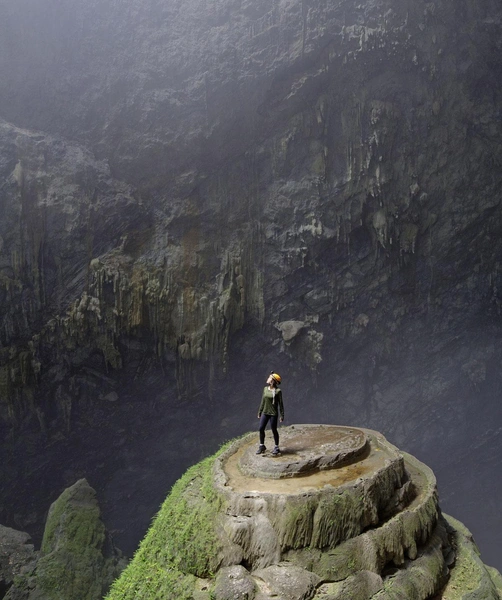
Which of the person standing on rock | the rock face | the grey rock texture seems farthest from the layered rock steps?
the grey rock texture

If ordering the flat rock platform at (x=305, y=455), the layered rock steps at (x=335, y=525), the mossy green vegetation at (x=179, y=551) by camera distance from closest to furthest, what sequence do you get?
the layered rock steps at (x=335, y=525)
the mossy green vegetation at (x=179, y=551)
the flat rock platform at (x=305, y=455)

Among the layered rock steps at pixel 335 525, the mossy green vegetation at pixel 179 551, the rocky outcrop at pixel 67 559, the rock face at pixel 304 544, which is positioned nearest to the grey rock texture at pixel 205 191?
the rocky outcrop at pixel 67 559

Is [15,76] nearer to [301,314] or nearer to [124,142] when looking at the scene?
[124,142]

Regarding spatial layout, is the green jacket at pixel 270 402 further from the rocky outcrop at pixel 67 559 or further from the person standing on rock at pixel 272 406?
the rocky outcrop at pixel 67 559

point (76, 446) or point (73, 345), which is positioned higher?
point (73, 345)

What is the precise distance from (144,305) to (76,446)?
21.4ft

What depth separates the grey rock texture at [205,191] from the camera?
61.6ft

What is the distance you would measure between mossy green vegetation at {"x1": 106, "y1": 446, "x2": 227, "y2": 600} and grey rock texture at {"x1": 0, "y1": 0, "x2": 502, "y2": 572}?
35.9 feet

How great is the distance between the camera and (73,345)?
18.9m

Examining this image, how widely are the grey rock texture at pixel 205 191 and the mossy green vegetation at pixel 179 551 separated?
10.9 m

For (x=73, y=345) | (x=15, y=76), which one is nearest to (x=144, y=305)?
(x=73, y=345)

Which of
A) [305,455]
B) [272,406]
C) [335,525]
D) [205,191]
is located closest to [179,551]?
[335,525]

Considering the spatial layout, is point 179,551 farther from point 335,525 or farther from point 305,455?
point 305,455

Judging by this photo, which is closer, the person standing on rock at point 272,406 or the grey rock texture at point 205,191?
the person standing on rock at point 272,406
